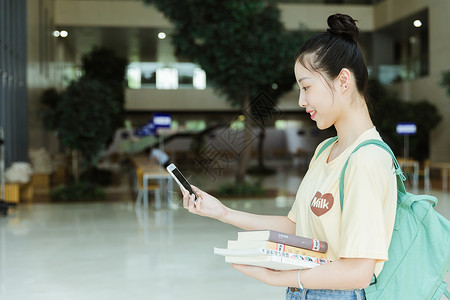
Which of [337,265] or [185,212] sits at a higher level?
[337,265]

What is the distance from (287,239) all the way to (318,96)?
0.34 metres

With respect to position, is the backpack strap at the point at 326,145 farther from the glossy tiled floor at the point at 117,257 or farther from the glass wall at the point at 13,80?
the glass wall at the point at 13,80

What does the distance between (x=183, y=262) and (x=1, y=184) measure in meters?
6.18

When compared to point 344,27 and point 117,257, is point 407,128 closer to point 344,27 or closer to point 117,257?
point 117,257

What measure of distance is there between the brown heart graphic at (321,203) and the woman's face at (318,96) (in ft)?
A: 0.57

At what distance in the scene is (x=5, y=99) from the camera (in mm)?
11289

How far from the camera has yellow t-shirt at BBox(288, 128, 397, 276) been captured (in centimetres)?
101

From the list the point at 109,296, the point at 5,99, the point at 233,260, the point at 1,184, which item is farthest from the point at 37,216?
the point at 233,260

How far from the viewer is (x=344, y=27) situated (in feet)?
3.80

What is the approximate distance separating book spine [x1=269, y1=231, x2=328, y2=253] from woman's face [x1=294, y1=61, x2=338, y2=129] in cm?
28

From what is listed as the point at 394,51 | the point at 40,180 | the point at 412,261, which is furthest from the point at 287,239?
the point at 394,51

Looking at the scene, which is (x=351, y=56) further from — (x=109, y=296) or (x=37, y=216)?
(x=37, y=216)

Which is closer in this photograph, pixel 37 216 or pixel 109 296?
pixel 109 296

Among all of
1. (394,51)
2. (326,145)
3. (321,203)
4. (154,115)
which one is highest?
(394,51)
